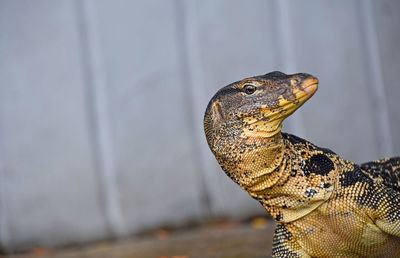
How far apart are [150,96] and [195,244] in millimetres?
2736

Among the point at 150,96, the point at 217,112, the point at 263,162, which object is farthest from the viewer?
the point at 150,96

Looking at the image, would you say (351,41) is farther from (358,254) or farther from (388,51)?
(358,254)

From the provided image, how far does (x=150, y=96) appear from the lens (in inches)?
319

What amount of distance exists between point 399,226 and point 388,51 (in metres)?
5.15

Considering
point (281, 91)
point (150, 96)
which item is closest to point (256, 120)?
point (281, 91)

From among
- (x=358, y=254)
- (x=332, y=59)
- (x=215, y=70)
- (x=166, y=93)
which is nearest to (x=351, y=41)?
(x=332, y=59)

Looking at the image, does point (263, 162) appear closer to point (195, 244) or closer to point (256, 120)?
point (256, 120)

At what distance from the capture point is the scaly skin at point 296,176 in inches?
120

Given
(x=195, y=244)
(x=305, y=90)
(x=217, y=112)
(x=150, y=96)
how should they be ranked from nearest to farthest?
(x=305, y=90), (x=217, y=112), (x=195, y=244), (x=150, y=96)

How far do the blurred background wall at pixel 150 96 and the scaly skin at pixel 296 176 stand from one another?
4484 mm

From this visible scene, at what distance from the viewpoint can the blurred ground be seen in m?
5.22

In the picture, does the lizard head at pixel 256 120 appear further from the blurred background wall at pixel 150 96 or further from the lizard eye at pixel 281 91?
the blurred background wall at pixel 150 96

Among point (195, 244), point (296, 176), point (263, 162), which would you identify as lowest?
point (195, 244)

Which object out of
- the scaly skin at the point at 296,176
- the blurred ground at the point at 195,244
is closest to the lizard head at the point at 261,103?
the scaly skin at the point at 296,176
